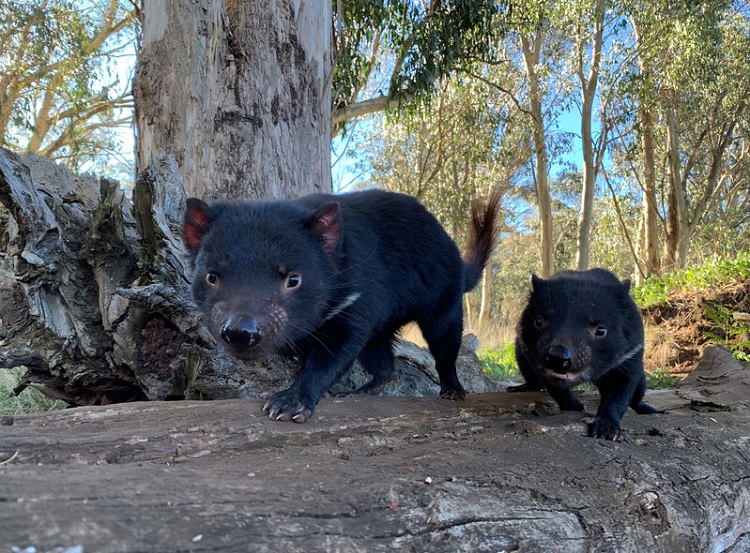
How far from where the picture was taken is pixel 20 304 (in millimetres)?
3631

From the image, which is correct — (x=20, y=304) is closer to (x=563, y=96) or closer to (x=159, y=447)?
(x=159, y=447)

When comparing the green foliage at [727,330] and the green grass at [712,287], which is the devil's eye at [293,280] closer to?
the green grass at [712,287]

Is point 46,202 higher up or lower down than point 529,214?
lower down

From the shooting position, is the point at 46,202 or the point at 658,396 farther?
the point at 658,396

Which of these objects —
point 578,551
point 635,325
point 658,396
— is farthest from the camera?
point 658,396

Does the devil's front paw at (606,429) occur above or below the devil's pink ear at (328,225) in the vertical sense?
below

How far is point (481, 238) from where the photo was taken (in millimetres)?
4352

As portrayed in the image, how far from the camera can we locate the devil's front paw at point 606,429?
109 inches

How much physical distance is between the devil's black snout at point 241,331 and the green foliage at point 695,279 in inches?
332

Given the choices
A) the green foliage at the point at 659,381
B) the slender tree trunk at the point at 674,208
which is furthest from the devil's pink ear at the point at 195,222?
the slender tree trunk at the point at 674,208

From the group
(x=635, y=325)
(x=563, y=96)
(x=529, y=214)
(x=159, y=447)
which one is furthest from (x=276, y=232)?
(x=529, y=214)

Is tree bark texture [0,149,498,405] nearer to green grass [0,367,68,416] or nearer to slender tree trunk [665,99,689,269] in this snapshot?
green grass [0,367,68,416]

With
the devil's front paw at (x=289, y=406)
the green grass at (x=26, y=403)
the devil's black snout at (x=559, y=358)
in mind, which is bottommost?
the green grass at (x=26, y=403)

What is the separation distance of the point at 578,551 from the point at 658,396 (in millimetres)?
2595
